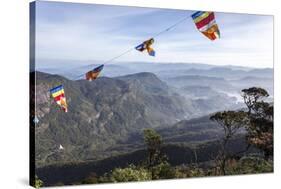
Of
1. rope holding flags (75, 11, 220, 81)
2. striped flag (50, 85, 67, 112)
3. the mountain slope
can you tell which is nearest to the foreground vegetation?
the mountain slope

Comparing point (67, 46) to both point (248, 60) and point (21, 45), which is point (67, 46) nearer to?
point (21, 45)

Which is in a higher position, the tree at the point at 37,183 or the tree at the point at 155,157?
the tree at the point at 155,157

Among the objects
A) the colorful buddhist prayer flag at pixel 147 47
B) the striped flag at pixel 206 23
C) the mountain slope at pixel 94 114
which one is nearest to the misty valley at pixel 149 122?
the mountain slope at pixel 94 114

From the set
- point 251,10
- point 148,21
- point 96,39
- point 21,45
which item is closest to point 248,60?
point 251,10

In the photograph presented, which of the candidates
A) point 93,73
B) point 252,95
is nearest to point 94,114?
point 93,73

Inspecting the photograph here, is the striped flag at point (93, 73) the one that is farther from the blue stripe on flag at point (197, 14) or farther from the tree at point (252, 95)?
the tree at point (252, 95)

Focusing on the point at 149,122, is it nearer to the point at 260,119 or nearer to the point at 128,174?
the point at 128,174
